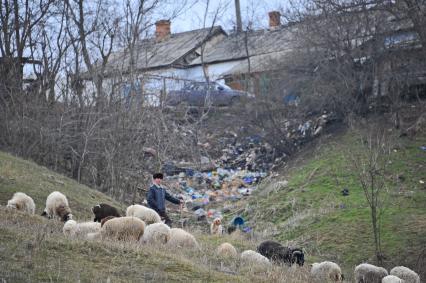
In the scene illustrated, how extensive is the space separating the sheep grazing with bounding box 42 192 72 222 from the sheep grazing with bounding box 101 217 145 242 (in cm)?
289

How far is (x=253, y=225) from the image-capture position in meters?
22.0

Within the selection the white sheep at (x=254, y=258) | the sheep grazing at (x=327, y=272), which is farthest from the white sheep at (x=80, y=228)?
the sheep grazing at (x=327, y=272)

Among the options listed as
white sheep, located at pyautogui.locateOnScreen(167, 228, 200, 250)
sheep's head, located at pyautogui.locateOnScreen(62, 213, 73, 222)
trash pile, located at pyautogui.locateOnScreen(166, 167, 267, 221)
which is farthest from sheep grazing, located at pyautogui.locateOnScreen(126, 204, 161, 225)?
trash pile, located at pyautogui.locateOnScreen(166, 167, 267, 221)

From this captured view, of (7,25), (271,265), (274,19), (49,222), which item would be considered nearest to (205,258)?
(271,265)

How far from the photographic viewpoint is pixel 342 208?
21.6 meters

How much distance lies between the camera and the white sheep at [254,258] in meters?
13.2

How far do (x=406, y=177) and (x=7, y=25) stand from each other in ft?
45.2

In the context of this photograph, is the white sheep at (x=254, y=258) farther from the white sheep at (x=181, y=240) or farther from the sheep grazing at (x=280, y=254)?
the white sheep at (x=181, y=240)

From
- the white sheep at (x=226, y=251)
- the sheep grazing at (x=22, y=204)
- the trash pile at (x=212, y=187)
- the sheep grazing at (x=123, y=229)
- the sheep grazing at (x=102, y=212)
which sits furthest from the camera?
the trash pile at (x=212, y=187)

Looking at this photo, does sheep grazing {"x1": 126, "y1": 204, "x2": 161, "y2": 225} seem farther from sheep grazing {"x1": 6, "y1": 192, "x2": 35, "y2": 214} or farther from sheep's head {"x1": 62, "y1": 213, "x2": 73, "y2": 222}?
sheep grazing {"x1": 6, "y1": 192, "x2": 35, "y2": 214}

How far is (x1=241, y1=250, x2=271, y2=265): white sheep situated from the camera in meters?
13.2

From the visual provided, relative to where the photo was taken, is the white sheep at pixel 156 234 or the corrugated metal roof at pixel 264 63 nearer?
the white sheep at pixel 156 234

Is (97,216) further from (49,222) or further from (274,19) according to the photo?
(274,19)

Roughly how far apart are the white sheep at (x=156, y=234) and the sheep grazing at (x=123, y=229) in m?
0.10
